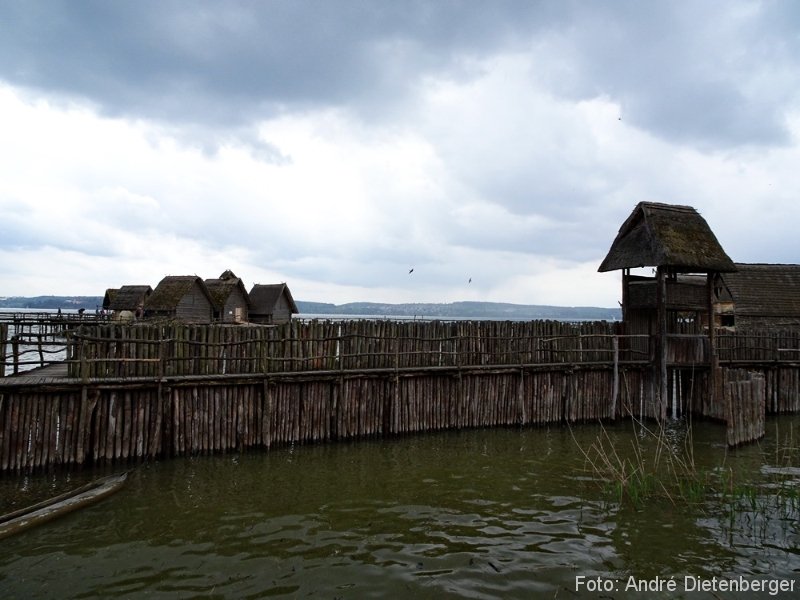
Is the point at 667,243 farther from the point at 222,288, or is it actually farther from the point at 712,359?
the point at 222,288

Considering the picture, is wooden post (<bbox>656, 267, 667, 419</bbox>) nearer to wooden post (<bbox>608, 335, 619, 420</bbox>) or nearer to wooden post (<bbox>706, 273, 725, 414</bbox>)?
wooden post (<bbox>608, 335, 619, 420</bbox>)

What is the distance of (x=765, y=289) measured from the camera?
2853 centimetres

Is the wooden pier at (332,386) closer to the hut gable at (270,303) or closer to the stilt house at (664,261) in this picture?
the stilt house at (664,261)

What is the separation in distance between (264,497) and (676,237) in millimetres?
15311

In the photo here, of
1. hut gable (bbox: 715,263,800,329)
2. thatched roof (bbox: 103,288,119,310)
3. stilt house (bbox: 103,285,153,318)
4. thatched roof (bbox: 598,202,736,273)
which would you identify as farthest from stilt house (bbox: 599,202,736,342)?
thatched roof (bbox: 103,288,119,310)

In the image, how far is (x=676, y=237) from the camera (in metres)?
16.9

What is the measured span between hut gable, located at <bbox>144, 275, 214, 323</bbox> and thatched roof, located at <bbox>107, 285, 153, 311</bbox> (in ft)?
17.0

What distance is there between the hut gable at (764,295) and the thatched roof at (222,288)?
115ft

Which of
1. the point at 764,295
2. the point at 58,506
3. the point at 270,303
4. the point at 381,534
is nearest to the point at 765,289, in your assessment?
the point at 764,295

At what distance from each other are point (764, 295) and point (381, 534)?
97.0ft

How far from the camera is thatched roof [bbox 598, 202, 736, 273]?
647 inches

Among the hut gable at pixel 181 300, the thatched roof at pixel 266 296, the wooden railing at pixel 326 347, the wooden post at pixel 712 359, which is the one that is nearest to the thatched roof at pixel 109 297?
the hut gable at pixel 181 300

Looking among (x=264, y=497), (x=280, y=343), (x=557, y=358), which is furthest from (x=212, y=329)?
(x=557, y=358)

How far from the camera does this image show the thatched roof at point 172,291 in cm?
3753
